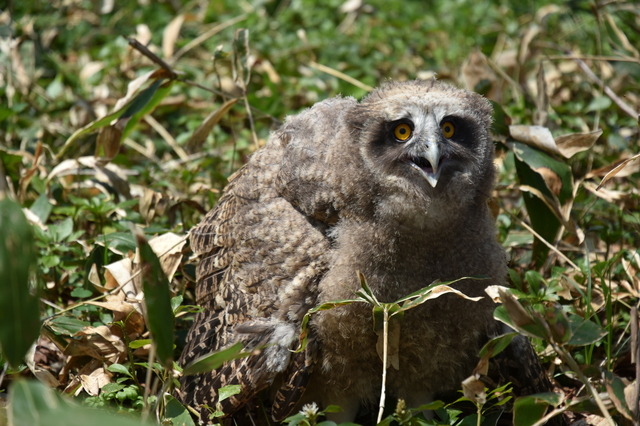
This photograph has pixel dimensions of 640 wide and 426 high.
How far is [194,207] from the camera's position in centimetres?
404

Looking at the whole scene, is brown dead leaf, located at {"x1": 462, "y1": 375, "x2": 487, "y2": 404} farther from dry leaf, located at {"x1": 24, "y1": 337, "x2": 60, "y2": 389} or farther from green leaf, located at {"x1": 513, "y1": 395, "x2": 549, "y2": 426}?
dry leaf, located at {"x1": 24, "y1": 337, "x2": 60, "y2": 389}

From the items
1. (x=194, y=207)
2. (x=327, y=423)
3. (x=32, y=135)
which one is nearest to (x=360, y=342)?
(x=327, y=423)

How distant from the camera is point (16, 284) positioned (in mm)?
1550

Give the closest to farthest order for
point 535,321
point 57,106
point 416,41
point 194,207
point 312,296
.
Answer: point 535,321 → point 312,296 → point 194,207 → point 57,106 → point 416,41

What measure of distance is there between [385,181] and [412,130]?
24cm

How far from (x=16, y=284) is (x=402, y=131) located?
160 centimetres

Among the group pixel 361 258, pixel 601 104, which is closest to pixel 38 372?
pixel 361 258

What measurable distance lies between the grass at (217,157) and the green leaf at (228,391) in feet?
0.54

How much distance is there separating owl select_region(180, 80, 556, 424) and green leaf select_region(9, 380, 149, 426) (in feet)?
3.59

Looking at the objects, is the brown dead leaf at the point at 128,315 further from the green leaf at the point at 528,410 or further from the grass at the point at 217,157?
the green leaf at the point at 528,410

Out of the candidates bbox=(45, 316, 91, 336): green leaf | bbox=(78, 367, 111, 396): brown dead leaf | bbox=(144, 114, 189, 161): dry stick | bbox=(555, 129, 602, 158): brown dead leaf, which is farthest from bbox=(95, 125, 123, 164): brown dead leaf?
bbox=(555, 129, 602, 158): brown dead leaf

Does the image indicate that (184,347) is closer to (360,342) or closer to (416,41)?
(360,342)

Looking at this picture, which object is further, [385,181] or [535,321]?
[385,181]

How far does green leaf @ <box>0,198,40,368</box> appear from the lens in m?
1.50
